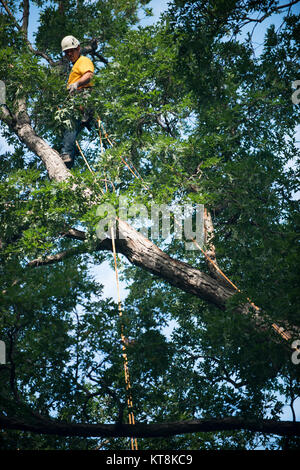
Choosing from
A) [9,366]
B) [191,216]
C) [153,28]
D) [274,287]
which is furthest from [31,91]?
[274,287]

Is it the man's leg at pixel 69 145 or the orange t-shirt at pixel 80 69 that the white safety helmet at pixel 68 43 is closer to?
the orange t-shirt at pixel 80 69

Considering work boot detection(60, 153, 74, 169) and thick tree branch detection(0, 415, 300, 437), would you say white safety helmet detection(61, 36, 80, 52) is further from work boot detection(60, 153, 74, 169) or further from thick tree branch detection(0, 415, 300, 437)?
thick tree branch detection(0, 415, 300, 437)

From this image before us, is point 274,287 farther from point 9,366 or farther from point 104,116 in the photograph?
point 104,116

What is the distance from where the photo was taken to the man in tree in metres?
9.41

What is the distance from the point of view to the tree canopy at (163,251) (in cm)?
510

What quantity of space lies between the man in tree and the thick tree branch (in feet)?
19.7

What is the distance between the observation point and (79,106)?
9250 millimetres

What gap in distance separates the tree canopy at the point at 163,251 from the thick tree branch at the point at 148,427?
19mm

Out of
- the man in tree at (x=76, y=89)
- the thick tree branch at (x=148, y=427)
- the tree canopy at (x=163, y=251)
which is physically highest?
the man in tree at (x=76, y=89)

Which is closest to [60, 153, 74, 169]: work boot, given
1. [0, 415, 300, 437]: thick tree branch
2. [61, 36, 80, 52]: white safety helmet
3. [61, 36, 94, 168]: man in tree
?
[61, 36, 94, 168]: man in tree

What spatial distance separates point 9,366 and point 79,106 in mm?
6012

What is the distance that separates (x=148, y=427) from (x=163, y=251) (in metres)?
2.84

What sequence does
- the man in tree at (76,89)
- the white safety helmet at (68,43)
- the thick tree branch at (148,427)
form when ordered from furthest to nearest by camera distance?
1. the white safety helmet at (68,43)
2. the man in tree at (76,89)
3. the thick tree branch at (148,427)

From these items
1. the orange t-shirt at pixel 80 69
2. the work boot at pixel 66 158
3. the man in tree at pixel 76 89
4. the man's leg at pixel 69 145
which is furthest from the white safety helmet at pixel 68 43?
the work boot at pixel 66 158
